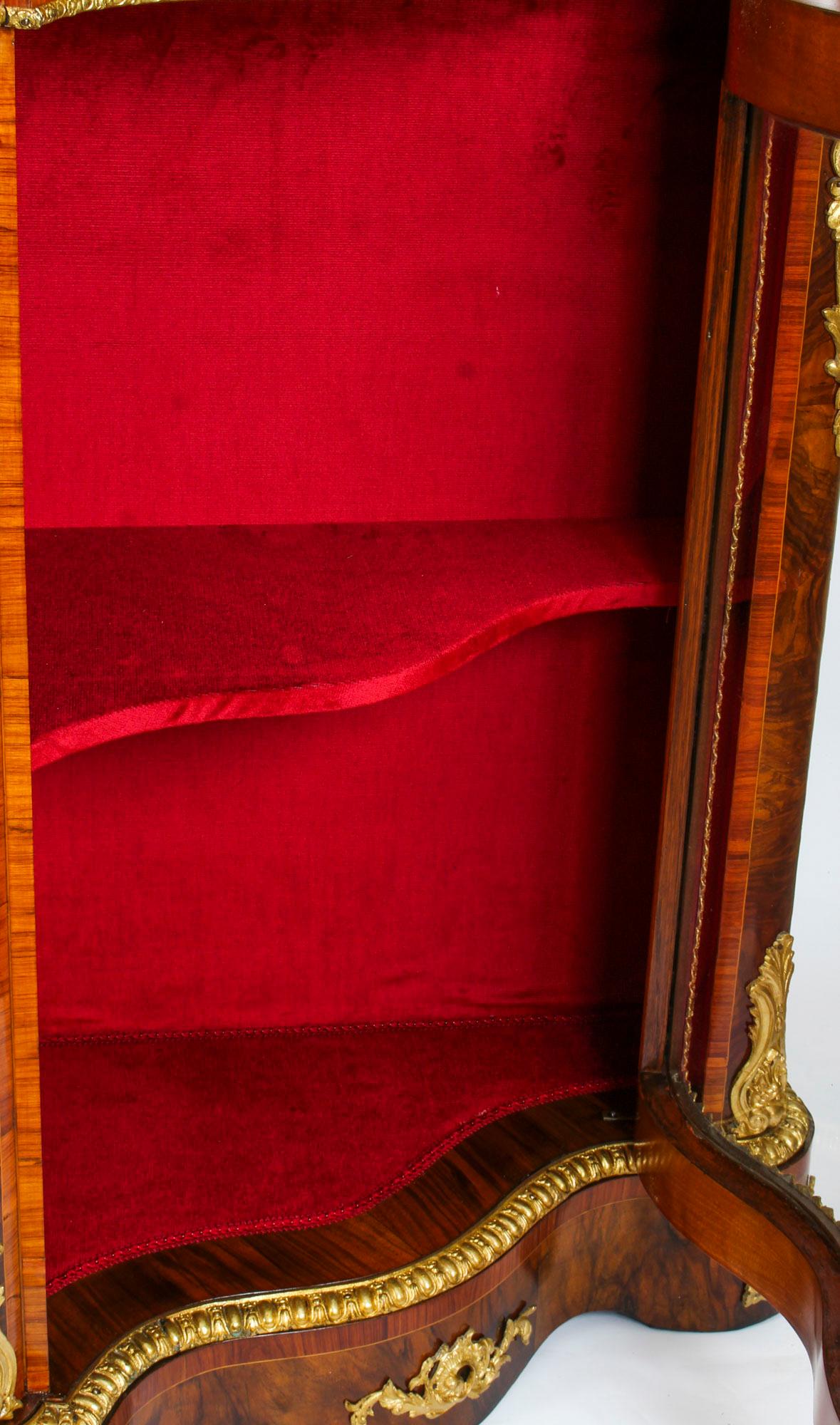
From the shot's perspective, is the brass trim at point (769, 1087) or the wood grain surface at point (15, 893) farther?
the brass trim at point (769, 1087)

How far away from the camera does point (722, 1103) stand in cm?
134

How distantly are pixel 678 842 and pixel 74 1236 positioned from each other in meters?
0.57

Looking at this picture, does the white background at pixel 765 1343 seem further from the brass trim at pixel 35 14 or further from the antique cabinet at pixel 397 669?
the brass trim at pixel 35 14

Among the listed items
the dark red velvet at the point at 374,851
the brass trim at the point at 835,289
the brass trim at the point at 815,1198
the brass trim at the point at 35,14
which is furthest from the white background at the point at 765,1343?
the brass trim at the point at 35,14

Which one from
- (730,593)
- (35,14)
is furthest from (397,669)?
(35,14)

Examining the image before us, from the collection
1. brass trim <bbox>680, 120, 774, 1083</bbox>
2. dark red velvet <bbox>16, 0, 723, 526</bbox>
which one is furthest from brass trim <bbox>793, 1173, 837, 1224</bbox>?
dark red velvet <bbox>16, 0, 723, 526</bbox>

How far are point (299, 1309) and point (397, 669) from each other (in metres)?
0.48

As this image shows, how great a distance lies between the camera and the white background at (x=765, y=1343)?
1.22 m

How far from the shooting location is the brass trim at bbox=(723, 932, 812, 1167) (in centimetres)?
130

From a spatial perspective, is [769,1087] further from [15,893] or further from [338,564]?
[15,893]

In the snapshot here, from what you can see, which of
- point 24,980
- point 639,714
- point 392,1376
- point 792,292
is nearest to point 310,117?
point 792,292

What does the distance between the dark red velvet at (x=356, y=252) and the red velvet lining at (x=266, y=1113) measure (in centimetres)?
50

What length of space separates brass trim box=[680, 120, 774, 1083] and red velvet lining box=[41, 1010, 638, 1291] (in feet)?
0.57

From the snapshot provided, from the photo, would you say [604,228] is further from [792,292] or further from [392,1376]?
[392,1376]
